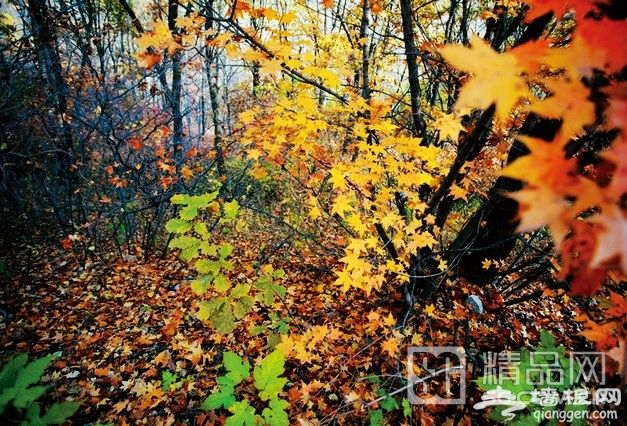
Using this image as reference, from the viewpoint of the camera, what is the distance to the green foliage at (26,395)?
201 centimetres

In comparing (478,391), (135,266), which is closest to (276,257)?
(135,266)

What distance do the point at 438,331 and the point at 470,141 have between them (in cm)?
252

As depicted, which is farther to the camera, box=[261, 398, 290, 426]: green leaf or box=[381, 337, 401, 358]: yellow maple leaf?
box=[381, 337, 401, 358]: yellow maple leaf

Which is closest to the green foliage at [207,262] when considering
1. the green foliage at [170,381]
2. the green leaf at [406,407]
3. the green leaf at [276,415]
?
the green leaf at [276,415]

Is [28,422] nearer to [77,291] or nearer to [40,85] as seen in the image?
[77,291]

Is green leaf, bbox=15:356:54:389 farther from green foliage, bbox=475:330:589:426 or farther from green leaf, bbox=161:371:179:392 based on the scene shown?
green foliage, bbox=475:330:589:426

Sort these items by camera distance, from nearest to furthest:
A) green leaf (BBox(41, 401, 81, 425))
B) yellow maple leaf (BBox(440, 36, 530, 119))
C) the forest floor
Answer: yellow maple leaf (BBox(440, 36, 530, 119)) → green leaf (BBox(41, 401, 81, 425)) → the forest floor

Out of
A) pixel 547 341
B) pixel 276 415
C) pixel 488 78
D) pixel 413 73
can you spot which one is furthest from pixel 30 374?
pixel 413 73

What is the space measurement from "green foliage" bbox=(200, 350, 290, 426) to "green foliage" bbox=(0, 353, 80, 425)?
1.08 m

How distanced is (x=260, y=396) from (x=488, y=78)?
287cm

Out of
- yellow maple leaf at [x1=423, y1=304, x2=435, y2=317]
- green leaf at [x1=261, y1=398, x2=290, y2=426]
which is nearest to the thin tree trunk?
yellow maple leaf at [x1=423, y1=304, x2=435, y2=317]

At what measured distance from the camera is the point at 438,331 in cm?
388

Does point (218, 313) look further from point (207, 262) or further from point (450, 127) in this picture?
point (450, 127)

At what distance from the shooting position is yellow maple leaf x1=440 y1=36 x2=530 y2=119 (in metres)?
0.98
